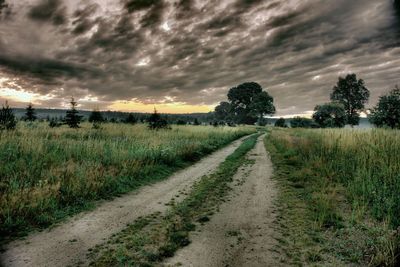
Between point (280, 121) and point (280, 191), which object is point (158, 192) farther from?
point (280, 121)

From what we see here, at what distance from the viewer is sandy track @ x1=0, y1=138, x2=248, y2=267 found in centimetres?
379

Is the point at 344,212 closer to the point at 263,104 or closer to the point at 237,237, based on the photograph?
the point at 237,237

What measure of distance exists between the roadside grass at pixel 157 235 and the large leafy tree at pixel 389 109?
2160cm

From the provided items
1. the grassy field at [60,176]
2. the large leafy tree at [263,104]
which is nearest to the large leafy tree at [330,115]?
the large leafy tree at [263,104]

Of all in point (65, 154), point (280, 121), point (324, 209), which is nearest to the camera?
point (324, 209)

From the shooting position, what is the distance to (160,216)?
5602mm

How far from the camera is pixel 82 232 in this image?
187 inches

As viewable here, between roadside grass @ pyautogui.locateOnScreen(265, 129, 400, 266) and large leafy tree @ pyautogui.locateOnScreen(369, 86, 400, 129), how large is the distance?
15.8m

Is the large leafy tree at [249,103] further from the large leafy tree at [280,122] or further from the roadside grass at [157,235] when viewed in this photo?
the roadside grass at [157,235]

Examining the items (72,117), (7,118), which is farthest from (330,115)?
(7,118)

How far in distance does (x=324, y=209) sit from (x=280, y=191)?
2.20 m

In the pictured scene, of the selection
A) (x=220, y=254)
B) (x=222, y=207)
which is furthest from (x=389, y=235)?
(x=222, y=207)

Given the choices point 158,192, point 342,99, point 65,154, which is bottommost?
point 158,192

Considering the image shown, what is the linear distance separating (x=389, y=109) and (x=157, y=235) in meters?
26.0
